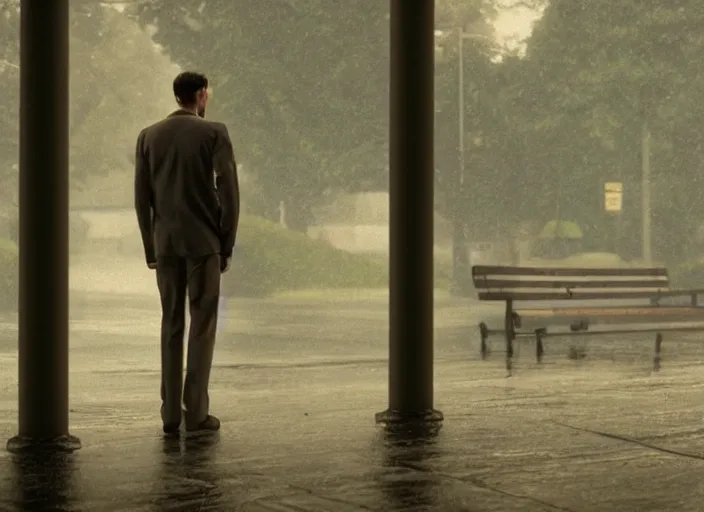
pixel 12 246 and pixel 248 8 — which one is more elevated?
pixel 248 8

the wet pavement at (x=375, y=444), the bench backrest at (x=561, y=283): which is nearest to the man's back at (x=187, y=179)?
the wet pavement at (x=375, y=444)

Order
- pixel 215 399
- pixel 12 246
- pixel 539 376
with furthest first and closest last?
pixel 12 246 < pixel 539 376 < pixel 215 399

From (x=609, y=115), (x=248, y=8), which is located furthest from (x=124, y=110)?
(x=609, y=115)

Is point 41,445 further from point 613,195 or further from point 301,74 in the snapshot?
point 301,74

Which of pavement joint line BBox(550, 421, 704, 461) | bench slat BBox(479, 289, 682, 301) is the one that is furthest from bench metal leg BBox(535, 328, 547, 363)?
pavement joint line BBox(550, 421, 704, 461)

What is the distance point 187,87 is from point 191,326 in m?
1.27

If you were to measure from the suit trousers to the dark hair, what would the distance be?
0.85m

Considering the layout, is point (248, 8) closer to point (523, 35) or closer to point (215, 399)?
point (523, 35)

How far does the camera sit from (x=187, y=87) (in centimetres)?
884

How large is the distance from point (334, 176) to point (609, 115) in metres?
8.61

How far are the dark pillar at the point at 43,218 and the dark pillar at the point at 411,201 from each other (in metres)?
1.95

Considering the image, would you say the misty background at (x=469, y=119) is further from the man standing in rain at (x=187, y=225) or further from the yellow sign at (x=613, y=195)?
the man standing in rain at (x=187, y=225)

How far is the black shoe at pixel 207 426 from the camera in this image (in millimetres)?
8883

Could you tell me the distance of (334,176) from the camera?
50.9 meters
